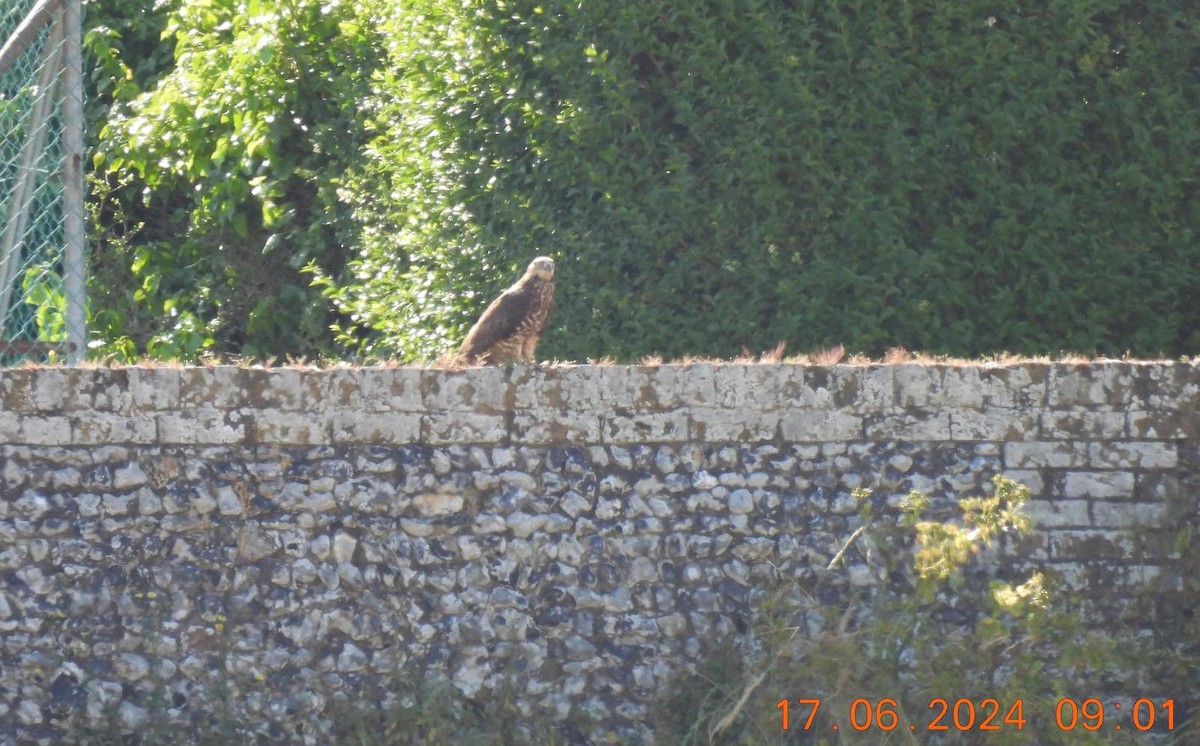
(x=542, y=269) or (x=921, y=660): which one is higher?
(x=542, y=269)

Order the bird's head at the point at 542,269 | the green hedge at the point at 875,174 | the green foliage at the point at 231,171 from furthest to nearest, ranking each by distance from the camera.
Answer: the green foliage at the point at 231,171
the green hedge at the point at 875,174
the bird's head at the point at 542,269

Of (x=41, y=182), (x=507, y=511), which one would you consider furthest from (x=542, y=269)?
(x=41, y=182)

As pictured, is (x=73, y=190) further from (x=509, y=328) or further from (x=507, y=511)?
(x=507, y=511)

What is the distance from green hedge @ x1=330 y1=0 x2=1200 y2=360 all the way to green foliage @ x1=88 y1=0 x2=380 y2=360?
2897 mm

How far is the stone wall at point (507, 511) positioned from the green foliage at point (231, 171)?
453 cm

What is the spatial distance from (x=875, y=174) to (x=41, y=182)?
4605 mm

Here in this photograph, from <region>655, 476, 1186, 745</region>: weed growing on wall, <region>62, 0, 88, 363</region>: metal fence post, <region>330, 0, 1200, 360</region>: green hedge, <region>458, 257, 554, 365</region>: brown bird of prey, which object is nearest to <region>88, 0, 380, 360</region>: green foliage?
<region>330, 0, 1200, 360</region>: green hedge

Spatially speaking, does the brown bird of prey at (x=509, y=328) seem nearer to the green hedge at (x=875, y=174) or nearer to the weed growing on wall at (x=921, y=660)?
the green hedge at (x=875, y=174)

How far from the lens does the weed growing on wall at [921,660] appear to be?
5.90m

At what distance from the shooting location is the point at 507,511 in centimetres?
620

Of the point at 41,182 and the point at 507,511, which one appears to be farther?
the point at 41,182

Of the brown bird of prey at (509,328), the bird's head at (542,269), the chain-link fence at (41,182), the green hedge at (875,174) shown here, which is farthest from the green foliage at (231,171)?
the brown bird of prey at (509,328)

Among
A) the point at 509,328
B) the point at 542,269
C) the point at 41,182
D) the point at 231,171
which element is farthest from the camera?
the point at 231,171

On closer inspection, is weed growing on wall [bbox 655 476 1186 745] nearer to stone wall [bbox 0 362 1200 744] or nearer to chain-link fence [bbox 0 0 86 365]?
stone wall [bbox 0 362 1200 744]
